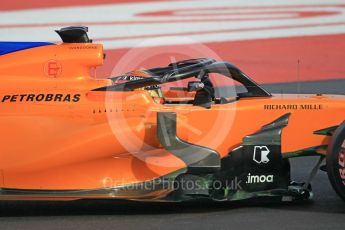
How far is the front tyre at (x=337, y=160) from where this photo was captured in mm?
5254

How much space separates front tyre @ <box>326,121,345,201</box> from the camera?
5254 mm

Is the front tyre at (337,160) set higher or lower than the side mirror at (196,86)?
lower

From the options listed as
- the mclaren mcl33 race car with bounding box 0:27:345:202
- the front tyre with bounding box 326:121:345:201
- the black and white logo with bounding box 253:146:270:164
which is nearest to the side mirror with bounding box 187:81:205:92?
the mclaren mcl33 race car with bounding box 0:27:345:202

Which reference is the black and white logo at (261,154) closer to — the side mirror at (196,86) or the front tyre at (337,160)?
the front tyre at (337,160)

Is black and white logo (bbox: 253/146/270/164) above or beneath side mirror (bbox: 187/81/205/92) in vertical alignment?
beneath

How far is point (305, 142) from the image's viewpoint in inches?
221

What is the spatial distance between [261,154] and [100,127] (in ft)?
4.39

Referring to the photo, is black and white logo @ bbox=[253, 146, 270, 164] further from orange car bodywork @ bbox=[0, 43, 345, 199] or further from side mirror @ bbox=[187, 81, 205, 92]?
side mirror @ bbox=[187, 81, 205, 92]

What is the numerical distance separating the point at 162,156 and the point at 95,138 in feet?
1.84

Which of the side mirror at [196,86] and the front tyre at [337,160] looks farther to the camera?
the side mirror at [196,86]

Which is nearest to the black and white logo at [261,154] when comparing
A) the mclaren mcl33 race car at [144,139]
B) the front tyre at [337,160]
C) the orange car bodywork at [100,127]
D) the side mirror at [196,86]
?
the mclaren mcl33 race car at [144,139]

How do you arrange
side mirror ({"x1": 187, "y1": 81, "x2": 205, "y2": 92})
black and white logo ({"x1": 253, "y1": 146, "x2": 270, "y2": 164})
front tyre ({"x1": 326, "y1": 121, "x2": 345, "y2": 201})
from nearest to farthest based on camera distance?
front tyre ({"x1": 326, "y1": 121, "x2": 345, "y2": 201}), black and white logo ({"x1": 253, "y1": 146, "x2": 270, "y2": 164}), side mirror ({"x1": 187, "y1": 81, "x2": 205, "y2": 92})

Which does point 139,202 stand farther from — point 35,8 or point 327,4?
point 327,4

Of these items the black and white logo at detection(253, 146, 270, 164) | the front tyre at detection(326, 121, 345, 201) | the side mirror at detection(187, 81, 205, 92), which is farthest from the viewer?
the side mirror at detection(187, 81, 205, 92)
